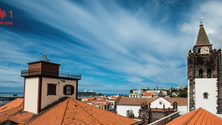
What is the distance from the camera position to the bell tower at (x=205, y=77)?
2333 centimetres

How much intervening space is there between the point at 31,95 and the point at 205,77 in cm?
2618

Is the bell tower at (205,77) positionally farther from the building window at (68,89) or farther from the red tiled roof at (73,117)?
the building window at (68,89)

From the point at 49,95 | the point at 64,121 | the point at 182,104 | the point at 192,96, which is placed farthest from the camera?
the point at 182,104

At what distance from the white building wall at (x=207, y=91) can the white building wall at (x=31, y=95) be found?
24.1 metres

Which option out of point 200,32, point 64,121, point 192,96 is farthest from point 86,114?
point 200,32

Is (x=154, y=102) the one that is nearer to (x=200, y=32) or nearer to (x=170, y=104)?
(x=170, y=104)

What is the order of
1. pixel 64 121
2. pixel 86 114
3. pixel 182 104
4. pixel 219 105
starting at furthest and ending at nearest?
pixel 182 104, pixel 219 105, pixel 86 114, pixel 64 121

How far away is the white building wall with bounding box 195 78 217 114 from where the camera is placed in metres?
23.3

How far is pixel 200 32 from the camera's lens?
26641 millimetres

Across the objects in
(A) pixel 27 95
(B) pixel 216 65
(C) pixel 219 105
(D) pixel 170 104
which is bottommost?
(D) pixel 170 104

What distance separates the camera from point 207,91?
2373cm

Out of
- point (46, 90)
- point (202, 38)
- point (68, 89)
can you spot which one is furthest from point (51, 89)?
point (202, 38)

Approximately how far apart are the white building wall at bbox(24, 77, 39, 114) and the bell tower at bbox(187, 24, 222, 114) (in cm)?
2365

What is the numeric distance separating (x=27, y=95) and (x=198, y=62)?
26645 mm
